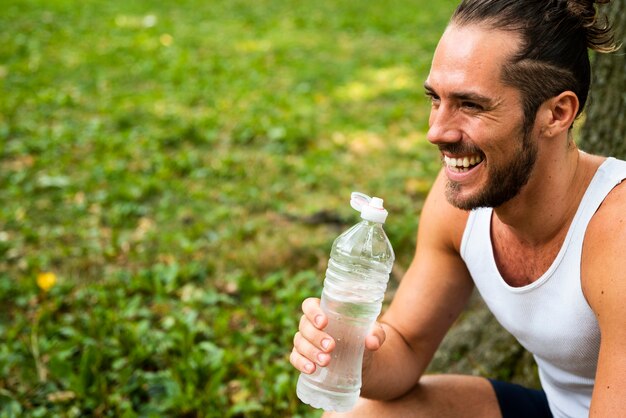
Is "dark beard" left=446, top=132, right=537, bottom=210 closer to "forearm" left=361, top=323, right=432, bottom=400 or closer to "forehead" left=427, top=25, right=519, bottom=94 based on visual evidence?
"forehead" left=427, top=25, right=519, bottom=94

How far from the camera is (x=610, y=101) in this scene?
3135 mm

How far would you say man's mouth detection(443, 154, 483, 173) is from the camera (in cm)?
208

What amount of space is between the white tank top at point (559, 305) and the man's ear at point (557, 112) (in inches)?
7.0

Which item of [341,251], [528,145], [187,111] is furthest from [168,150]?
[528,145]

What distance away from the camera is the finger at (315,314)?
200cm

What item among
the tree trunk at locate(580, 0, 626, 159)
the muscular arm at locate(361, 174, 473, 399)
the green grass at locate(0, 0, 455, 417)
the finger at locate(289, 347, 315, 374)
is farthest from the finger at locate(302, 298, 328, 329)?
the tree trunk at locate(580, 0, 626, 159)

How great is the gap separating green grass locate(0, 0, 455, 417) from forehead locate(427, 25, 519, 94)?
73.2 inches

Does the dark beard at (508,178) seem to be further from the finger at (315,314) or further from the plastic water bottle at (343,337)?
the finger at (315,314)

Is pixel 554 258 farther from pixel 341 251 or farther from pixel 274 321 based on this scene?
pixel 274 321

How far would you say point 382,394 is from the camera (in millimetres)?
2379

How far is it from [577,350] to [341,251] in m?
0.84

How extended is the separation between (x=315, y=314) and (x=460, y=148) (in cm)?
65

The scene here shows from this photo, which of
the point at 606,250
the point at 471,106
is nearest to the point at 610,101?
the point at 471,106

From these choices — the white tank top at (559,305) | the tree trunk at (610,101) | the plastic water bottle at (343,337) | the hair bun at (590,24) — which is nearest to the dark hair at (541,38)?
the hair bun at (590,24)
